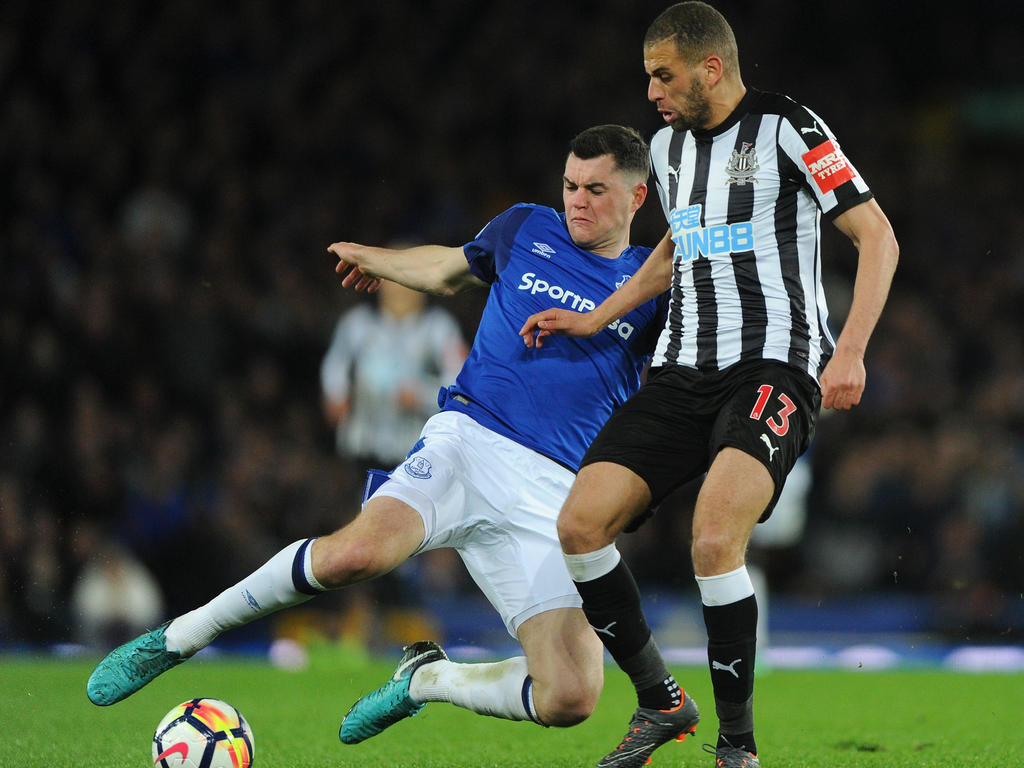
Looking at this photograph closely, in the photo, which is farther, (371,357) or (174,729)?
(371,357)

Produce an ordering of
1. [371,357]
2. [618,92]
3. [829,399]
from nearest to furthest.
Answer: [829,399] < [371,357] < [618,92]

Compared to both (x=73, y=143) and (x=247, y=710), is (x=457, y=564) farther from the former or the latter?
(x=73, y=143)

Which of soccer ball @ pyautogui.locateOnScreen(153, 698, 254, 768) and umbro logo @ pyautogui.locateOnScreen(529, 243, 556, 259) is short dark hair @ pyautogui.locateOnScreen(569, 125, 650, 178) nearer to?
umbro logo @ pyautogui.locateOnScreen(529, 243, 556, 259)

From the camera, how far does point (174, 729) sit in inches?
165

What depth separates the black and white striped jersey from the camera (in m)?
4.17

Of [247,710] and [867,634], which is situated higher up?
[247,710]

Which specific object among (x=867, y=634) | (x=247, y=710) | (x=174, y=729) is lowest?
(x=867, y=634)

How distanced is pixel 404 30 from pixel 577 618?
11335mm

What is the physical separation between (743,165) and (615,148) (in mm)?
900

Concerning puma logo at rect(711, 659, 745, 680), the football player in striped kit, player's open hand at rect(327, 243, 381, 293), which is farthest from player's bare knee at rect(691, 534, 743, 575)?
player's open hand at rect(327, 243, 381, 293)

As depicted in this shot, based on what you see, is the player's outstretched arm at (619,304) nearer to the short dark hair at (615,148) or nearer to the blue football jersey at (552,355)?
the blue football jersey at (552,355)

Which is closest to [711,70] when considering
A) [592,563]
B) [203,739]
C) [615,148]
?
[615,148]

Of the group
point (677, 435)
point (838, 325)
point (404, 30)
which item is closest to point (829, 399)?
point (677, 435)

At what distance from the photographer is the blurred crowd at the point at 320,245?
10.2 m
